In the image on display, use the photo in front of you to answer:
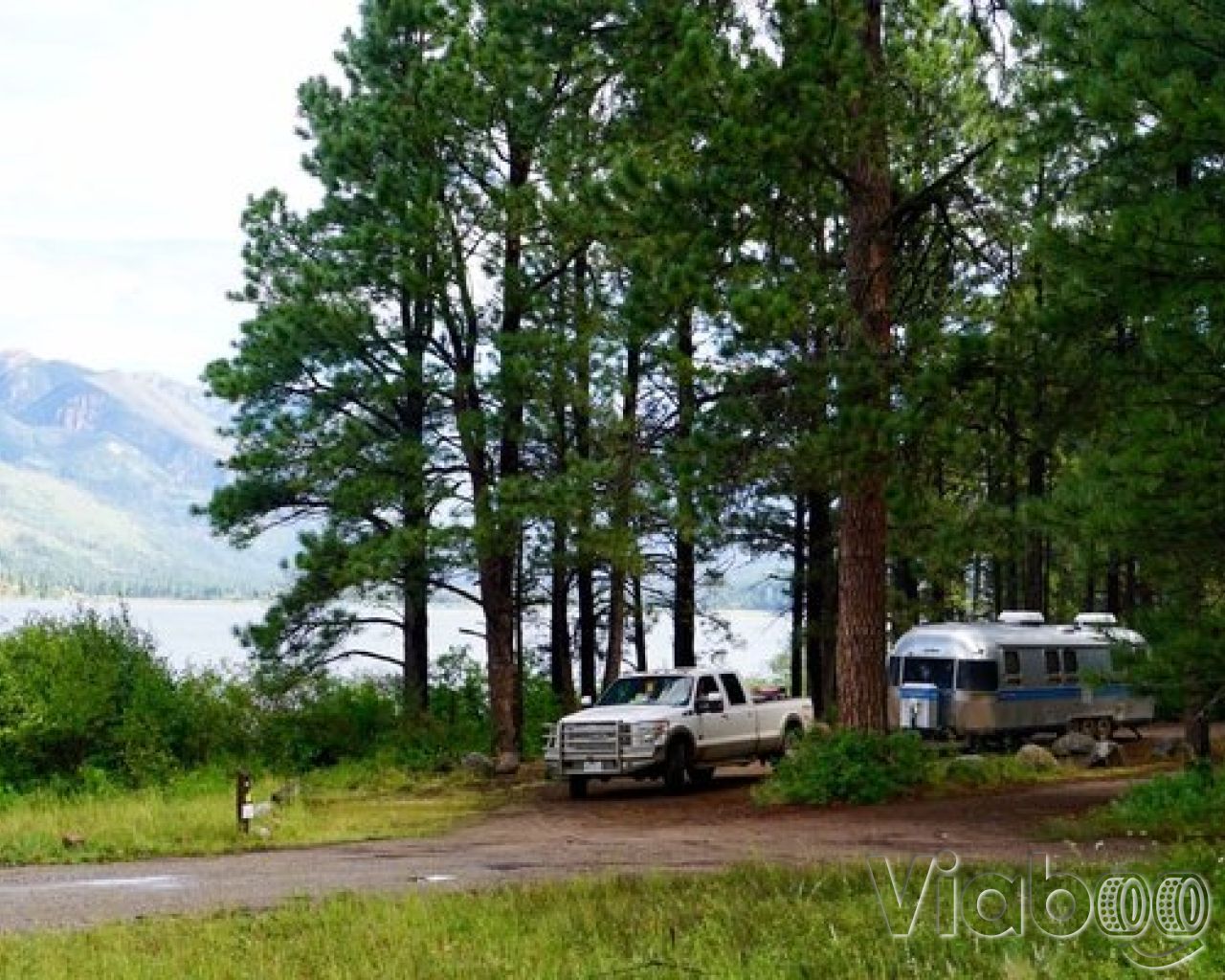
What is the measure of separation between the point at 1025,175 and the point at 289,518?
18.2m

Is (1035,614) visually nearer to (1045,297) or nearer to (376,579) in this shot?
(376,579)

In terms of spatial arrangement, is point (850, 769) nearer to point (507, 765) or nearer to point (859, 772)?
point (859, 772)

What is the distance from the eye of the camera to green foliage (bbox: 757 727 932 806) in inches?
794

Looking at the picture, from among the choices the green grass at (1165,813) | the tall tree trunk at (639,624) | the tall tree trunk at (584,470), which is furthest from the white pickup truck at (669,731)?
the tall tree trunk at (639,624)

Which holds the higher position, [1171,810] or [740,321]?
[740,321]

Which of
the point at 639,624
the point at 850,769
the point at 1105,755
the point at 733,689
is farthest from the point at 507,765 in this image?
the point at 639,624

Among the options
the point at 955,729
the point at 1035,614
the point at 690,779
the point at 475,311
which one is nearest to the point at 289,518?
the point at 475,311

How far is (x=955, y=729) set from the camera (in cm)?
3034

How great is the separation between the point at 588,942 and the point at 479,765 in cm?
1957

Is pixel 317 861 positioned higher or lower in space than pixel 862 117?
lower

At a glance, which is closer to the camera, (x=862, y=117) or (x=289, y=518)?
(x=862, y=117)

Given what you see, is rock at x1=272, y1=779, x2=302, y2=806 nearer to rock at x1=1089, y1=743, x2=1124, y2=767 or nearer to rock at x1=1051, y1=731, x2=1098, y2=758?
rock at x1=1089, y1=743, x2=1124, y2=767

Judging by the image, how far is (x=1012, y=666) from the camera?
103ft

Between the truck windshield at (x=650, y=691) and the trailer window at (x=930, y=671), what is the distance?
7.51m
